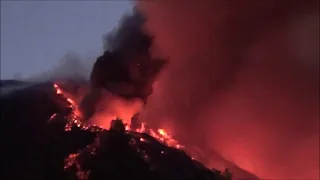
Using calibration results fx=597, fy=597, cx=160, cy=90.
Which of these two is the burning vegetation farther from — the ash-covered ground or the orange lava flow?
the orange lava flow

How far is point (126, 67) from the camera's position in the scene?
44500 mm

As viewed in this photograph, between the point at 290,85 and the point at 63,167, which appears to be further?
the point at 290,85

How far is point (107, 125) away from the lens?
43.3 m

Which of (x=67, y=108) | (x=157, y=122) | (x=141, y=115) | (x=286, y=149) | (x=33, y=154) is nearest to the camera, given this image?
(x=33, y=154)

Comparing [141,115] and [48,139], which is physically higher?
[141,115]

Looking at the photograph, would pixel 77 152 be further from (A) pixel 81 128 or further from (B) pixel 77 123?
(B) pixel 77 123

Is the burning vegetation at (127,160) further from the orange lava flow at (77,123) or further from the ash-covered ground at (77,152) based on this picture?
the orange lava flow at (77,123)

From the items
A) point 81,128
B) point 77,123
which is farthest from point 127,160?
point 77,123

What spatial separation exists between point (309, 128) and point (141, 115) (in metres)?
16.9

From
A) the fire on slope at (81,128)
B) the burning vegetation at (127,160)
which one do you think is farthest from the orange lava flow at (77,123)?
the burning vegetation at (127,160)

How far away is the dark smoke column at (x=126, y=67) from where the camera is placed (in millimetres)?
44219

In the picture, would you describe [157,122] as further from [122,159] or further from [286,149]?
[122,159]

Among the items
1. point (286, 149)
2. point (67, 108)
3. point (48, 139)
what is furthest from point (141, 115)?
point (286, 149)

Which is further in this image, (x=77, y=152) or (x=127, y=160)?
(x=77, y=152)
